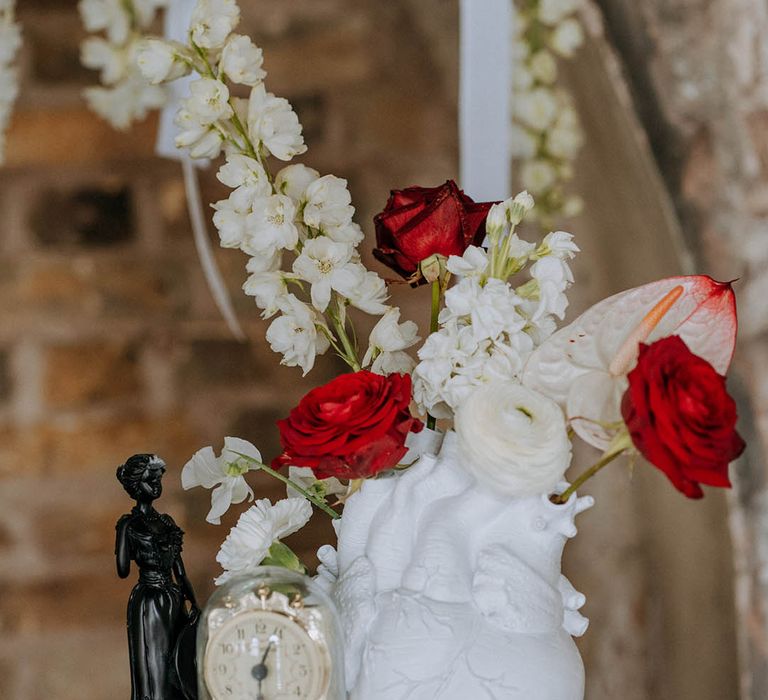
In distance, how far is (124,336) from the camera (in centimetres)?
115

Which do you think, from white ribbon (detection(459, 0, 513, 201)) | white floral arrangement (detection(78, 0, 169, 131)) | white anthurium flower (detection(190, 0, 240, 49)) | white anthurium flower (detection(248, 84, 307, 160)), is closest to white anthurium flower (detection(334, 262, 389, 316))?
white anthurium flower (detection(248, 84, 307, 160))

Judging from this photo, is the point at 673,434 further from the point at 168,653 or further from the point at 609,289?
the point at 609,289

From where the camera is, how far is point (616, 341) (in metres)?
0.68

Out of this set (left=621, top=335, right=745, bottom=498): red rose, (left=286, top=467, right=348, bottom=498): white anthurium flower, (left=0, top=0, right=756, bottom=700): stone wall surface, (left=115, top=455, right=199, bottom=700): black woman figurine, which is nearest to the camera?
(left=621, top=335, right=745, bottom=498): red rose

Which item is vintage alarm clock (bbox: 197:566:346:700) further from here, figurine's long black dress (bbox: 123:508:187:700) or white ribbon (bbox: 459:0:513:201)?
white ribbon (bbox: 459:0:513:201)

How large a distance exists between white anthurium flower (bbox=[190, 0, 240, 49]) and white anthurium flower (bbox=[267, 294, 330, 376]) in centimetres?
21

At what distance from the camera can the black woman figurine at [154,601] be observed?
26.8 inches

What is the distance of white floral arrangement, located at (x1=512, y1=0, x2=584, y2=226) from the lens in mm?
1159

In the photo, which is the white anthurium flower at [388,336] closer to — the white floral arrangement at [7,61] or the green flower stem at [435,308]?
the green flower stem at [435,308]

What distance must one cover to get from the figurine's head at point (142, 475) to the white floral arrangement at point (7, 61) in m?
0.59

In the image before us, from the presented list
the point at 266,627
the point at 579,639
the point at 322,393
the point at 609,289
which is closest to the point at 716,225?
the point at 609,289

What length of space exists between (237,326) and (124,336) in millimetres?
131

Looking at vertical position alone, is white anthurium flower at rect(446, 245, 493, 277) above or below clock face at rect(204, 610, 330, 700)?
above

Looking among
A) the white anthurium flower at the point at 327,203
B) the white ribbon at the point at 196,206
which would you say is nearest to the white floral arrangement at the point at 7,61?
the white ribbon at the point at 196,206
